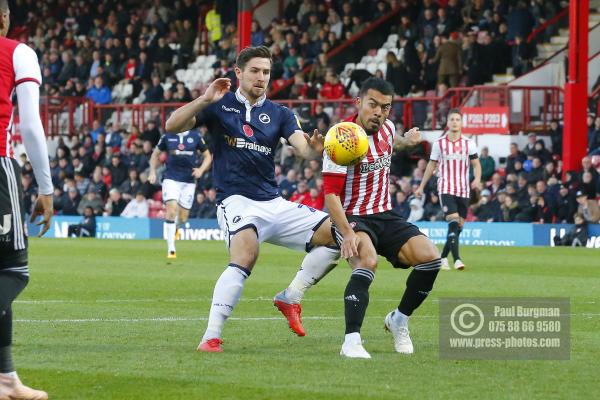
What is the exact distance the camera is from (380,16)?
1431 inches

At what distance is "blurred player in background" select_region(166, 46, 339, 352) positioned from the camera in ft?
30.7

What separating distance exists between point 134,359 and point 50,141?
103ft

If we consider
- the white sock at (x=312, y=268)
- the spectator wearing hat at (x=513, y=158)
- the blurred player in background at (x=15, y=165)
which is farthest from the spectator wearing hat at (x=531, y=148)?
the blurred player in background at (x=15, y=165)

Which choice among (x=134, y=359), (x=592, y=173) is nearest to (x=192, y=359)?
(x=134, y=359)

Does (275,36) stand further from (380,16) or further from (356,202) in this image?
(356,202)

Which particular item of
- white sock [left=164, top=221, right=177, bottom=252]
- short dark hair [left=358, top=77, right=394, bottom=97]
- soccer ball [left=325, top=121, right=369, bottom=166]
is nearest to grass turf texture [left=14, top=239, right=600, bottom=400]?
soccer ball [left=325, top=121, right=369, bottom=166]

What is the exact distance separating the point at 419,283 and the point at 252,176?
150cm

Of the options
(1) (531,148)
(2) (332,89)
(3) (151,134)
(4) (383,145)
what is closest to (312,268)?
(4) (383,145)

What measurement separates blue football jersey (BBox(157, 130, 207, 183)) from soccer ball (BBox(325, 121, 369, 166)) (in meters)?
13.6

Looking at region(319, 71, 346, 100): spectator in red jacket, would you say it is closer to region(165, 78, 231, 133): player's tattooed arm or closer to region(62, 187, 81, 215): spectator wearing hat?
region(62, 187, 81, 215): spectator wearing hat

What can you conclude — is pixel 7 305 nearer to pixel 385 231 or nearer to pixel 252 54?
pixel 385 231

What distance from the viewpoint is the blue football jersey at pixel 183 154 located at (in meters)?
22.2

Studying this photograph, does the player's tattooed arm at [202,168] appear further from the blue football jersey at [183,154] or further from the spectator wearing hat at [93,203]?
the spectator wearing hat at [93,203]

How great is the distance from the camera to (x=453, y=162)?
63.3 ft
